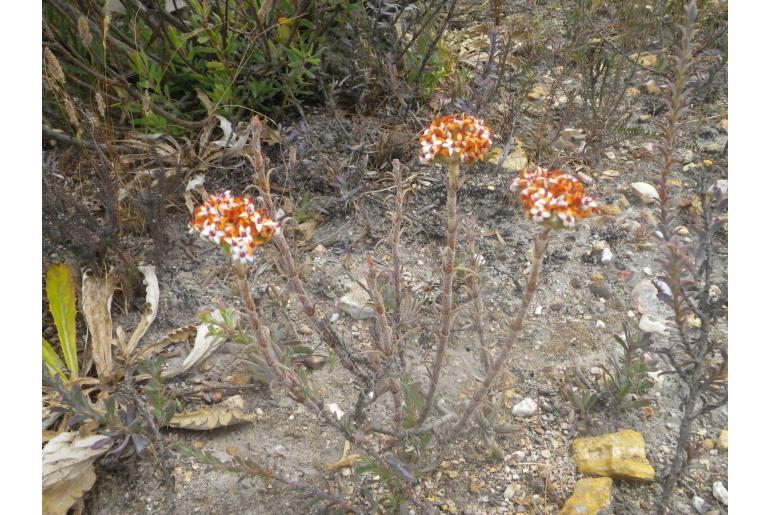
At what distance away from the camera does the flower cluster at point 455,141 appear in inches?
61.3

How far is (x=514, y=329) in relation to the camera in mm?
1691

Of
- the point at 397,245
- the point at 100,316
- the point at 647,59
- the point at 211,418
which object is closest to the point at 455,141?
the point at 397,245

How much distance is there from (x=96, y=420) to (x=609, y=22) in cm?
372

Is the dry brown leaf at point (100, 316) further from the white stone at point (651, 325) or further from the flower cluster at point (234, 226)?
the white stone at point (651, 325)

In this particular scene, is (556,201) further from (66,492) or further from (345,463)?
(66,492)

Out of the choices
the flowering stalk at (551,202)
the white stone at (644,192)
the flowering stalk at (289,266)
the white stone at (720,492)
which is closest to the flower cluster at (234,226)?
the flowering stalk at (289,266)

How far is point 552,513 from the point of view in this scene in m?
2.07

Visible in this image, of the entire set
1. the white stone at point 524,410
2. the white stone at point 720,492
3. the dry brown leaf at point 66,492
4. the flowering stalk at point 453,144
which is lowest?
the white stone at point 720,492

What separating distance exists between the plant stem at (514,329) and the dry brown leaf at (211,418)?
79 centimetres

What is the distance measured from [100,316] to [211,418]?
2.31ft

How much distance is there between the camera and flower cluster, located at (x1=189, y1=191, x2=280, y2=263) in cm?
153

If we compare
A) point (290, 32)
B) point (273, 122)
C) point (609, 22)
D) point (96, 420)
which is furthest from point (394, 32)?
point (96, 420)

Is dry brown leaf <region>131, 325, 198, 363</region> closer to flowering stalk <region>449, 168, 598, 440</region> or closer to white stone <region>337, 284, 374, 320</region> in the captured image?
white stone <region>337, 284, 374, 320</region>

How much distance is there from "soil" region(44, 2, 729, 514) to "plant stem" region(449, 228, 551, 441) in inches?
7.2
